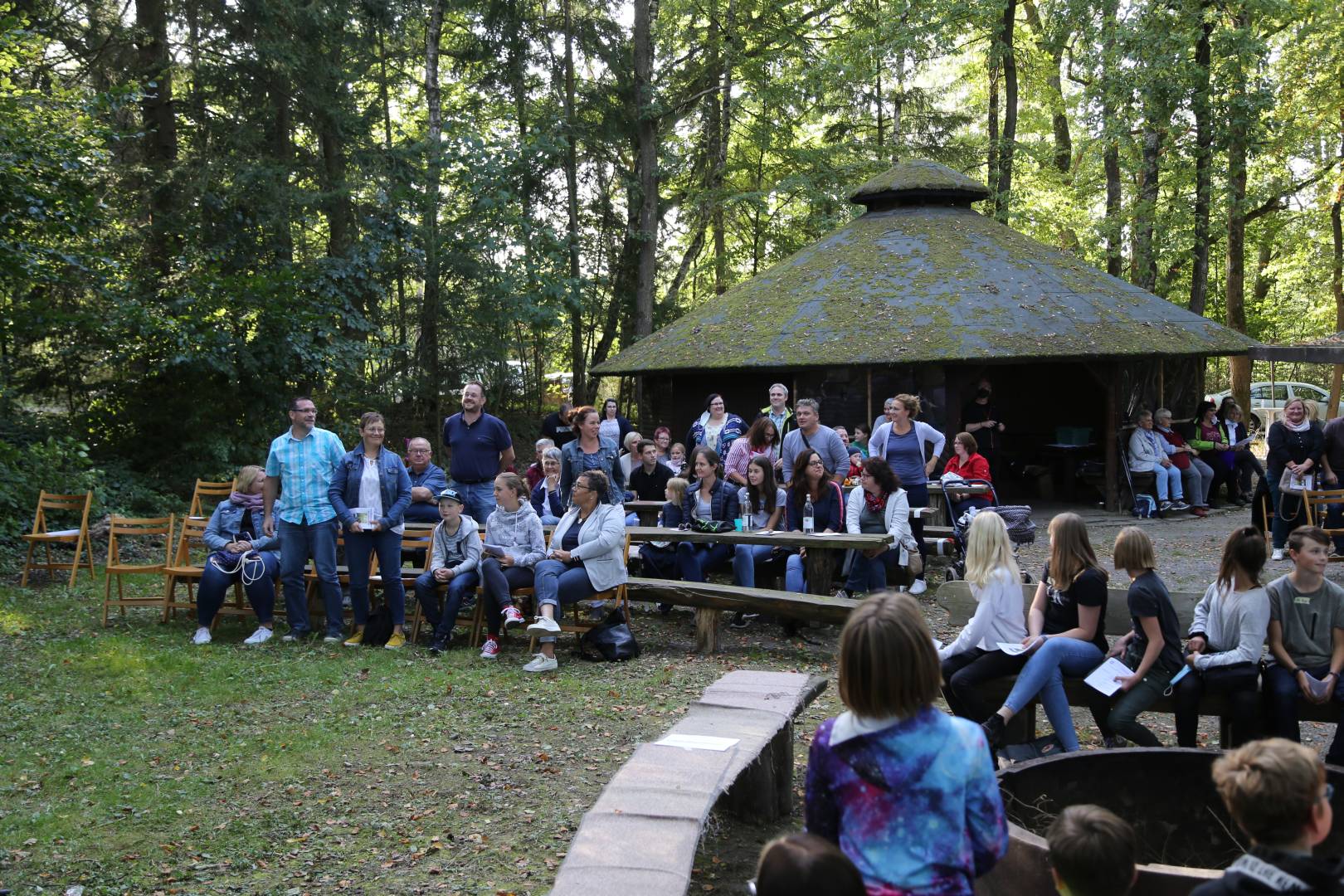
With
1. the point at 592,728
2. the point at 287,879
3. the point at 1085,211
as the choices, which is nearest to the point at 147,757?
the point at 287,879

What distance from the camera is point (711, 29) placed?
2734cm

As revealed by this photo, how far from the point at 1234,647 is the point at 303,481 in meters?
6.80

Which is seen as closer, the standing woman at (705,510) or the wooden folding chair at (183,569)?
the wooden folding chair at (183,569)

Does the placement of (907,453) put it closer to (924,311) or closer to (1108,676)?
(1108,676)

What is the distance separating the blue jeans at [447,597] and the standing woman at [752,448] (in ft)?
9.78

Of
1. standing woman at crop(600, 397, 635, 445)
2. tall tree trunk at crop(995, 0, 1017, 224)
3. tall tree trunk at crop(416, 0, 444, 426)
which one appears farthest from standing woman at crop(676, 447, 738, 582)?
tall tree trunk at crop(995, 0, 1017, 224)

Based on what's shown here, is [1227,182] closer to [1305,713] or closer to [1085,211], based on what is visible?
[1085,211]

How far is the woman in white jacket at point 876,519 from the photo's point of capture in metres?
9.52

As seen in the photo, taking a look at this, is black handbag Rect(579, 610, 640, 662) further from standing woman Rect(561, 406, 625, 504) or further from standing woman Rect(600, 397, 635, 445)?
standing woman Rect(600, 397, 635, 445)

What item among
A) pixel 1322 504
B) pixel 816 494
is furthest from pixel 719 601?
pixel 1322 504

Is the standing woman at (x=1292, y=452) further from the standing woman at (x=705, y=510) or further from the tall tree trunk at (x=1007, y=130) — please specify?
the tall tree trunk at (x=1007, y=130)

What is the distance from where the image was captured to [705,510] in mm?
9664

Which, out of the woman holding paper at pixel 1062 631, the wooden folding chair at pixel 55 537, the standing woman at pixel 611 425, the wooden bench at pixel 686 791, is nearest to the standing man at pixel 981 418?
the standing woman at pixel 611 425

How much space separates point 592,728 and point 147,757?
2509 mm
